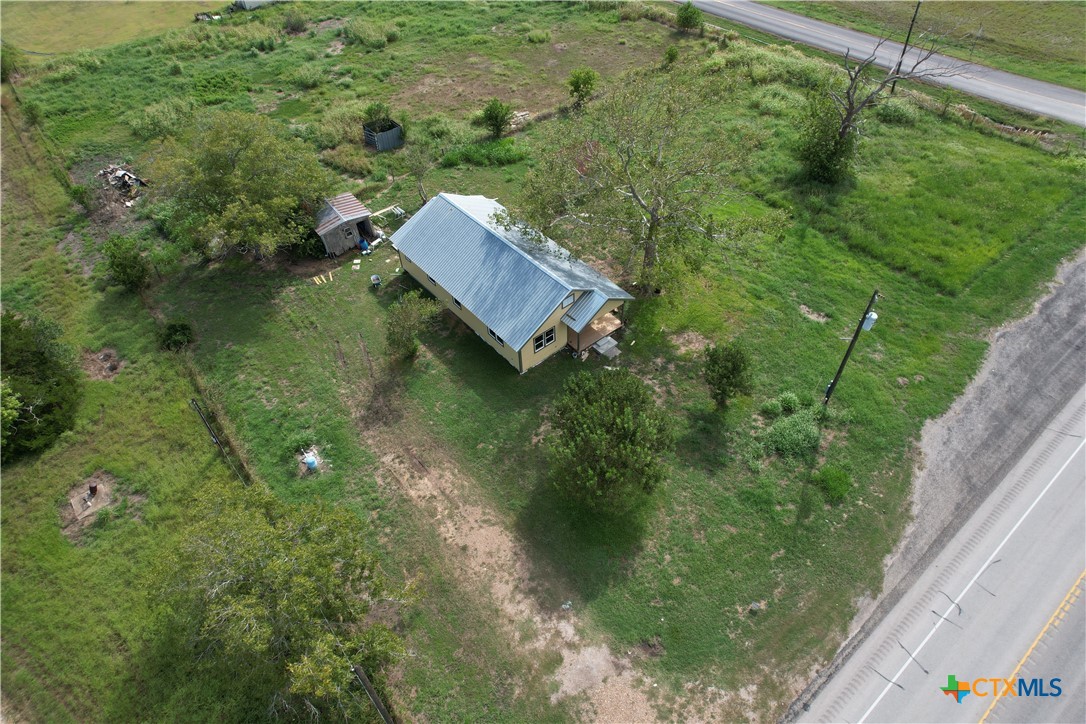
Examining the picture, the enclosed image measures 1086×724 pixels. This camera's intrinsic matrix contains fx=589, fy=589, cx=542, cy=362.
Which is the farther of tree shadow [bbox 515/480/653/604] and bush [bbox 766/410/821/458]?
bush [bbox 766/410/821/458]

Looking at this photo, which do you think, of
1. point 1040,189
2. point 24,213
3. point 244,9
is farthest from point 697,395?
point 244,9

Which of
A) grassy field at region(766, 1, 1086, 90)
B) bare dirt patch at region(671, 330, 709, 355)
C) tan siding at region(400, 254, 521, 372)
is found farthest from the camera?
grassy field at region(766, 1, 1086, 90)

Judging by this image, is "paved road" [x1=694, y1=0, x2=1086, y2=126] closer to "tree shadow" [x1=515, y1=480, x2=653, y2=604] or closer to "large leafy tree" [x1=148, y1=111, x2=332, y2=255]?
"tree shadow" [x1=515, y1=480, x2=653, y2=604]

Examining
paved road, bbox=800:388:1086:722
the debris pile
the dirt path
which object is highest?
the debris pile

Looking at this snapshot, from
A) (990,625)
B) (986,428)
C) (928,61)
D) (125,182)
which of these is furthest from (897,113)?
(125,182)

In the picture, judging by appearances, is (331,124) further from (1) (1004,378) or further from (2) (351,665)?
(1) (1004,378)

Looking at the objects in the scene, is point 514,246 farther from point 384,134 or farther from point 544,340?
point 384,134

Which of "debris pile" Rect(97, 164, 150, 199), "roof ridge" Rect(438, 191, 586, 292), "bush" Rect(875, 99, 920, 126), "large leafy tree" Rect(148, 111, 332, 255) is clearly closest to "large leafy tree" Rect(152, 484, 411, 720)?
"roof ridge" Rect(438, 191, 586, 292)
